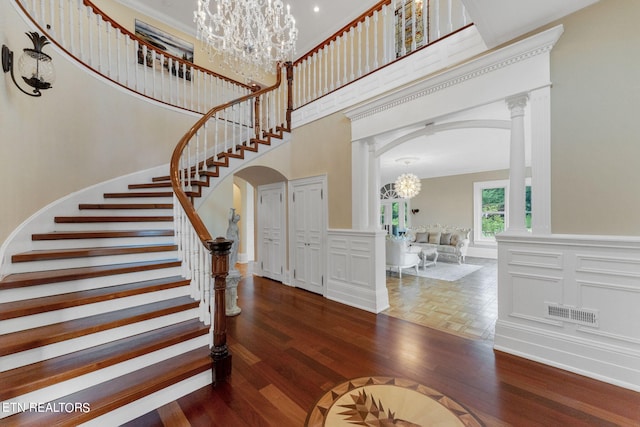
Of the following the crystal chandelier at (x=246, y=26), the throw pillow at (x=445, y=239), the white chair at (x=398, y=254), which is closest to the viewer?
the crystal chandelier at (x=246, y=26)

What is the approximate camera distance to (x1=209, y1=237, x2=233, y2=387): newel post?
2.04m

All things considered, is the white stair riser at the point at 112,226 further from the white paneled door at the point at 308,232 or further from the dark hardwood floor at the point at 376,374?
the white paneled door at the point at 308,232

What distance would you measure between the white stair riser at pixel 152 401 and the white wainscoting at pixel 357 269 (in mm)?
2238

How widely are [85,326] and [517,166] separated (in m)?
3.93

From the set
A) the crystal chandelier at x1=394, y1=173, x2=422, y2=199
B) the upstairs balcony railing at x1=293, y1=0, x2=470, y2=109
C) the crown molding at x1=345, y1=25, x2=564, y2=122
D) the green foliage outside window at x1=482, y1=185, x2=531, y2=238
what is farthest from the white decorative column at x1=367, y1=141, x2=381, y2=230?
the green foliage outside window at x1=482, y1=185, x2=531, y2=238

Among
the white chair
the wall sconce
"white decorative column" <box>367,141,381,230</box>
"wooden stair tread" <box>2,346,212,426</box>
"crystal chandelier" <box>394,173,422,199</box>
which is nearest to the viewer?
"wooden stair tread" <box>2,346,212,426</box>

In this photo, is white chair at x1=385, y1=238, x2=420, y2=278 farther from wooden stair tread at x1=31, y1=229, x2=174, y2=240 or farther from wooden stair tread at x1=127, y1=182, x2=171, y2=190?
wooden stair tread at x1=127, y1=182, x2=171, y2=190

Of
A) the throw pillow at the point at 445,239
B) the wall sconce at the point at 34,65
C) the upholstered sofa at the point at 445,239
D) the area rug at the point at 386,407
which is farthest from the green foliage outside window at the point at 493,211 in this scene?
the wall sconce at the point at 34,65

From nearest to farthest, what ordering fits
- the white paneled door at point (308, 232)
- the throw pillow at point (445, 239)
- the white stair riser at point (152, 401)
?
1. the white stair riser at point (152, 401)
2. the white paneled door at point (308, 232)
3. the throw pillow at point (445, 239)

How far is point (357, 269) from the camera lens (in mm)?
3783

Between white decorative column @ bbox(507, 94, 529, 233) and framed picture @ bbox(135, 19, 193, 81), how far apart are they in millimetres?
5284

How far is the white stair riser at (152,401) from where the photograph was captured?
159 centimetres

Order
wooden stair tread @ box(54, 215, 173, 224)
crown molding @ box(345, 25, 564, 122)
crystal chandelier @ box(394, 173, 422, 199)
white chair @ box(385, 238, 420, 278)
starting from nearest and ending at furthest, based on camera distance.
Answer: crown molding @ box(345, 25, 564, 122) → wooden stair tread @ box(54, 215, 173, 224) → white chair @ box(385, 238, 420, 278) → crystal chandelier @ box(394, 173, 422, 199)

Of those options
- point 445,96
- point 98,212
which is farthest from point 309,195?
point 98,212
